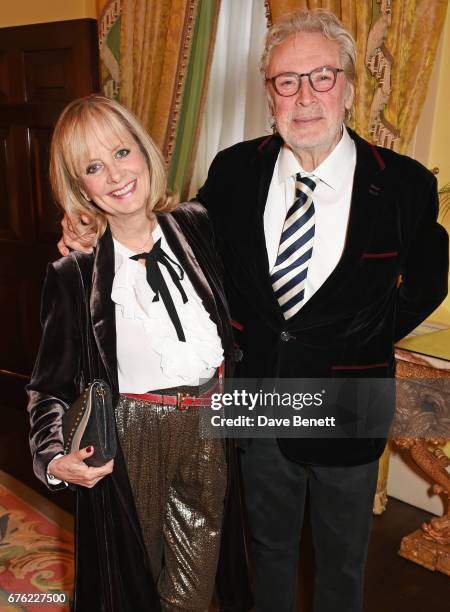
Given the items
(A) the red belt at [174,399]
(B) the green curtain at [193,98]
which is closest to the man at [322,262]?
(A) the red belt at [174,399]

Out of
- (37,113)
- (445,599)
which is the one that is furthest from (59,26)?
(445,599)

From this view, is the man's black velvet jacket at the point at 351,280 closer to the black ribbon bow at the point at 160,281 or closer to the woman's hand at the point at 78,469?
the black ribbon bow at the point at 160,281

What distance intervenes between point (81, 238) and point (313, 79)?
76cm

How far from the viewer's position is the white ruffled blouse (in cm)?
162

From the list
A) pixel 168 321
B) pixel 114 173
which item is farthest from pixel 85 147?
pixel 168 321

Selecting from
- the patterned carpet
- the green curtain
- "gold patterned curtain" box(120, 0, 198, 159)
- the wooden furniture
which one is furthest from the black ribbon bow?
"gold patterned curtain" box(120, 0, 198, 159)

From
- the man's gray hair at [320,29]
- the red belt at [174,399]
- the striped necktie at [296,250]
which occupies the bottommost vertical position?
the red belt at [174,399]

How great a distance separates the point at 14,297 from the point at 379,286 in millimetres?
3194

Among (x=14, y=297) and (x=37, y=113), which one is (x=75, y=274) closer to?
(x=37, y=113)

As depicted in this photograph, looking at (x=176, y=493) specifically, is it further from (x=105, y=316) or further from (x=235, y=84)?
(x=235, y=84)

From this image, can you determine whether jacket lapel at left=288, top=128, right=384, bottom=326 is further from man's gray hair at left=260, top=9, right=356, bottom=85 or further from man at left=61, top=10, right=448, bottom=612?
man's gray hair at left=260, top=9, right=356, bottom=85

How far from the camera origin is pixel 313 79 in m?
1.62

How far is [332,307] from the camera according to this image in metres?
1.67

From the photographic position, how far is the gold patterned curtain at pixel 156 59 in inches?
126
